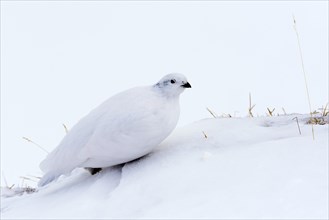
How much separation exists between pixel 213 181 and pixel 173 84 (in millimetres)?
921

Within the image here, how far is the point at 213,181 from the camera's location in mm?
2842

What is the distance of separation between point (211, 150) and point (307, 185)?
0.95 meters

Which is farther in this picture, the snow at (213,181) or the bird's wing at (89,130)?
the bird's wing at (89,130)

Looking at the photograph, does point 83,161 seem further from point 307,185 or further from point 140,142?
point 307,185

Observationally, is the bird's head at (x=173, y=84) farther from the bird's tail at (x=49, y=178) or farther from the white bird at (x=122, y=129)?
the bird's tail at (x=49, y=178)

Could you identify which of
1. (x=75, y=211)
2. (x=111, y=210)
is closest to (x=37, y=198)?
(x=75, y=211)

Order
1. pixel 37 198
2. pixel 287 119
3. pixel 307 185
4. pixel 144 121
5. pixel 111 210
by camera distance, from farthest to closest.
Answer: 1. pixel 287 119
2. pixel 37 198
3. pixel 144 121
4. pixel 111 210
5. pixel 307 185

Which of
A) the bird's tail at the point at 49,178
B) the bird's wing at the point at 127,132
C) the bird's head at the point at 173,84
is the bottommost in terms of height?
the bird's tail at the point at 49,178

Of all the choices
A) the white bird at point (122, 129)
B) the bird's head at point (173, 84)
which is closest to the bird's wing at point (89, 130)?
the white bird at point (122, 129)

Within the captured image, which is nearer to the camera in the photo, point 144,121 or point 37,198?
point 144,121

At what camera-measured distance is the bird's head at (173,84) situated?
357 centimetres

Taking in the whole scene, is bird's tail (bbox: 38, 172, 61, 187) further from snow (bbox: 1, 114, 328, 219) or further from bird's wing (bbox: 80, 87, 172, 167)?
bird's wing (bbox: 80, 87, 172, 167)

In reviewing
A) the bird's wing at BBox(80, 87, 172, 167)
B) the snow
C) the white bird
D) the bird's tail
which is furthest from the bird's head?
the bird's tail

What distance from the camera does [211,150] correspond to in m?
3.40
